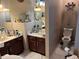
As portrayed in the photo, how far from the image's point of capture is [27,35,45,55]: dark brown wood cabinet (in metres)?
4.61

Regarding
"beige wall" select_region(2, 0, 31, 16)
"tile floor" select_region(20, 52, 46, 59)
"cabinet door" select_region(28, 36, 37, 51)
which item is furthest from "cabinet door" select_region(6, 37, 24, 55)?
"beige wall" select_region(2, 0, 31, 16)

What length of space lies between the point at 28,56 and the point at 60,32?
2.34 m

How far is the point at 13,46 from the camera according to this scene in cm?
439

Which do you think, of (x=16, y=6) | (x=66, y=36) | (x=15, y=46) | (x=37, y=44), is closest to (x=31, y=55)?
(x=37, y=44)

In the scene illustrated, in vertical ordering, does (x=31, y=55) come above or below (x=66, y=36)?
below

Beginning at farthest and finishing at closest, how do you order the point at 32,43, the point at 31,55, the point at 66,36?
the point at 66,36 → the point at 32,43 → the point at 31,55

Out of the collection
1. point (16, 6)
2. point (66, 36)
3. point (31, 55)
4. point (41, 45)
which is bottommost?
point (31, 55)

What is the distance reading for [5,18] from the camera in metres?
5.04

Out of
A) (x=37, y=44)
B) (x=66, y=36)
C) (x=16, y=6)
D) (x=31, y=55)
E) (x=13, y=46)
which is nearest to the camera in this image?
(x=13, y=46)

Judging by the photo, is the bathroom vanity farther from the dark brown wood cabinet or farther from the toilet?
the toilet

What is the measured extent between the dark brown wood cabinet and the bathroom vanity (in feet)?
1.19

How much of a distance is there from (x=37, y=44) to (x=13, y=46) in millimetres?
925

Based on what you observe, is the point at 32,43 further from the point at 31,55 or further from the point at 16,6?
the point at 16,6

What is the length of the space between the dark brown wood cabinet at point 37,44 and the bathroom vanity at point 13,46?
36 centimetres
